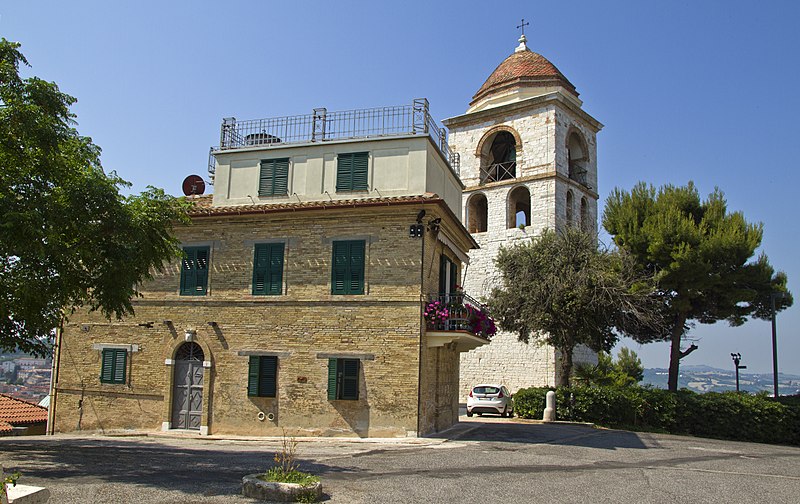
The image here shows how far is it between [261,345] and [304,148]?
5.84 m

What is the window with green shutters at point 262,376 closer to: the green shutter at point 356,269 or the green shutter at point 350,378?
the green shutter at point 350,378

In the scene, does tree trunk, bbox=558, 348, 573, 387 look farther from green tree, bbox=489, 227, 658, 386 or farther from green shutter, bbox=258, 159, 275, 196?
green shutter, bbox=258, 159, 275, 196

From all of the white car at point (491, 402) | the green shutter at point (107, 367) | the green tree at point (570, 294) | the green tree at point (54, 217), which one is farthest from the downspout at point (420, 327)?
the white car at point (491, 402)

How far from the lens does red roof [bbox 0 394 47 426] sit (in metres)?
25.1

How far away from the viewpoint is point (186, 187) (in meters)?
23.3

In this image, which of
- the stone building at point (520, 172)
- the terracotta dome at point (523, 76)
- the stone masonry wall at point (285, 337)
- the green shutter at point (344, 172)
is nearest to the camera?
the stone masonry wall at point (285, 337)

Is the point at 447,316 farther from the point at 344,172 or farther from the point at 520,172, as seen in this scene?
the point at 520,172

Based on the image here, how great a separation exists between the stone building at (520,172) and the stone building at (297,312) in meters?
14.1

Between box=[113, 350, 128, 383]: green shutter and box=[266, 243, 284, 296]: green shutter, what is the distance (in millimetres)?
5031

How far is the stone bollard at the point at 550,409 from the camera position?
24.6 m

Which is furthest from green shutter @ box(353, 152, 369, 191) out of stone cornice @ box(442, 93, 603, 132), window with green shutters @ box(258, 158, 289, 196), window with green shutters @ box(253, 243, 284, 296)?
stone cornice @ box(442, 93, 603, 132)

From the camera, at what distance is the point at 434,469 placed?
12336 millimetres

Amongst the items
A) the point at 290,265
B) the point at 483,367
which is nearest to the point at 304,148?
the point at 290,265

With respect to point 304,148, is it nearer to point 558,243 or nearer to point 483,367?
point 558,243
